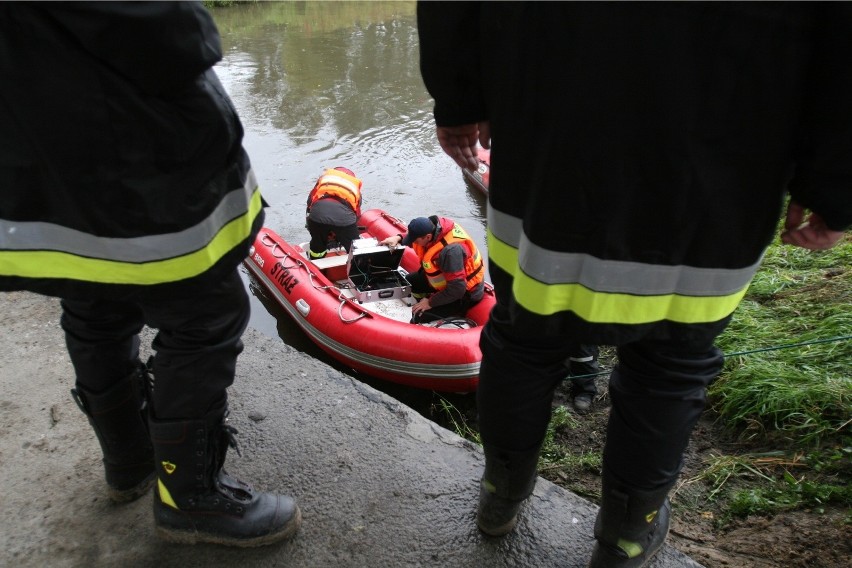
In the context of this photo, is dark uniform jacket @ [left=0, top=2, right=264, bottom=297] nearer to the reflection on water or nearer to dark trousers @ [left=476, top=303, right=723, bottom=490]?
dark trousers @ [left=476, top=303, right=723, bottom=490]

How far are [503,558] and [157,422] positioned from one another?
0.82 m

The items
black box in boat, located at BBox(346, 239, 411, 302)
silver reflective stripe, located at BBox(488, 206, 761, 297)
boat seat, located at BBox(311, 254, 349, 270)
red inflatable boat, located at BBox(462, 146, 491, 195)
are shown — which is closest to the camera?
silver reflective stripe, located at BBox(488, 206, 761, 297)

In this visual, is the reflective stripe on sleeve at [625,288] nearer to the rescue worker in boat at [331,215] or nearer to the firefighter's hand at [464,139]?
the firefighter's hand at [464,139]

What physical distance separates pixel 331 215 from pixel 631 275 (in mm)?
4163

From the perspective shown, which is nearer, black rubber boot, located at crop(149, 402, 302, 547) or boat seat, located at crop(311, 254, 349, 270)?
black rubber boot, located at crop(149, 402, 302, 547)

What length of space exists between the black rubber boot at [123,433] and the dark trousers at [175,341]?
0.03m

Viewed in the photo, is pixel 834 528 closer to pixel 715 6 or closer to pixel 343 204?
pixel 715 6

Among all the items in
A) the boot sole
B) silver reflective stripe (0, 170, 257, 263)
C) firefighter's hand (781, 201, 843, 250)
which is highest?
firefighter's hand (781, 201, 843, 250)

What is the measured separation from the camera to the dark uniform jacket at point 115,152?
91 centimetres

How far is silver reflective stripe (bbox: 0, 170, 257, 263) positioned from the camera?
1.05m

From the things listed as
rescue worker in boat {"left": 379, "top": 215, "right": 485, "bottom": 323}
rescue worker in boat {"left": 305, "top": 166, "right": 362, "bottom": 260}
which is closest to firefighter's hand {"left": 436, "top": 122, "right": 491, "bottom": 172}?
rescue worker in boat {"left": 379, "top": 215, "right": 485, "bottom": 323}

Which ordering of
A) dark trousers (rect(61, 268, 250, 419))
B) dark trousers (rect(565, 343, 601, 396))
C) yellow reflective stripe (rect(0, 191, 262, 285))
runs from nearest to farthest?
yellow reflective stripe (rect(0, 191, 262, 285)) < dark trousers (rect(61, 268, 250, 419)) < dark trousers (rect(565, 343, 601, 396))

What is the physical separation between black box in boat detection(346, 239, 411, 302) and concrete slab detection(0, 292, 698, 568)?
288 cm

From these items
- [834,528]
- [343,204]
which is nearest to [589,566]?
[834,528]
